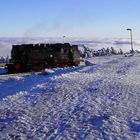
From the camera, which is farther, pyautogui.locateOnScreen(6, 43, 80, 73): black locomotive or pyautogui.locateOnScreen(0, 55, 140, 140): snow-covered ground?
pyautogui.locateOnScreen(6, 43, 80, 73): black locomotive

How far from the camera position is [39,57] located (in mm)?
46062

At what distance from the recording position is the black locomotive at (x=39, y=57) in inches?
1778

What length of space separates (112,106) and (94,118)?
6.47ft

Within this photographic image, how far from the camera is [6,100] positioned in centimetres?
1734

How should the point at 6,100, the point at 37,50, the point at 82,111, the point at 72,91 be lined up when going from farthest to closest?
the point at 37,50, the point at 72,91, the point at 6,100, the point at 82,111

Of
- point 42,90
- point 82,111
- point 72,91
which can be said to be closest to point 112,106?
point 82,111

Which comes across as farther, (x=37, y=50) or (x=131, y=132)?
(x=37, y=50)

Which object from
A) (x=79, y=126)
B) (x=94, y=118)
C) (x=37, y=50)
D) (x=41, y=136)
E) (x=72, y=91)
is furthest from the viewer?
(x=37, y=50)

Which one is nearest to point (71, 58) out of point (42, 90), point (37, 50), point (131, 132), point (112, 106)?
point (37, 50)

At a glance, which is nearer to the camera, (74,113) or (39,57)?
(74,113)

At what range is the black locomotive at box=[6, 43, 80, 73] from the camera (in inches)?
1778

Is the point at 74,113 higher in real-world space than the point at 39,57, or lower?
higher

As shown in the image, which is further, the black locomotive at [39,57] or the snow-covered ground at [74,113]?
the black locomotive at [39,57]

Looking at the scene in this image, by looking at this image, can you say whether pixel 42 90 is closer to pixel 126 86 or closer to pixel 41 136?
pixel 126 86
